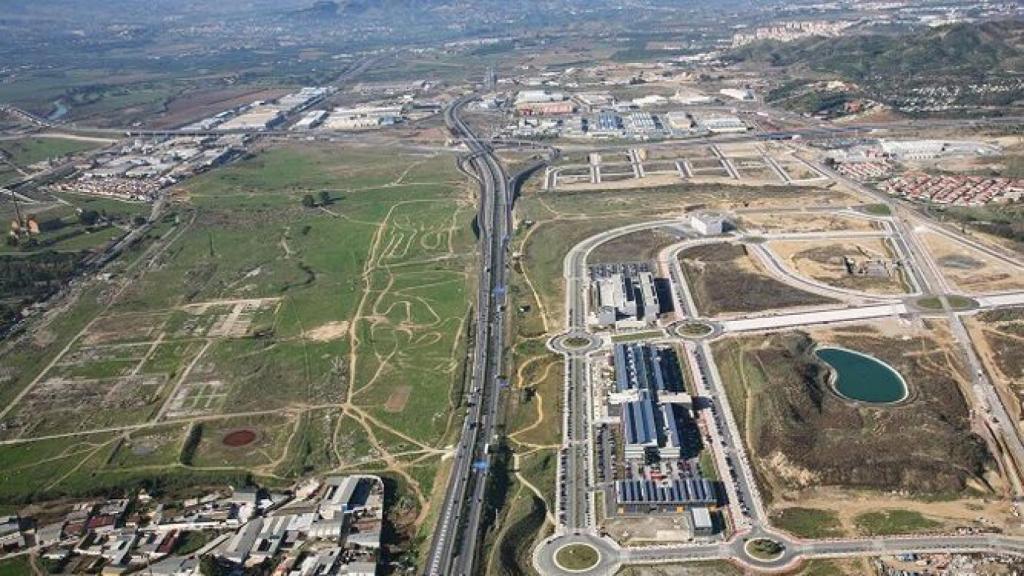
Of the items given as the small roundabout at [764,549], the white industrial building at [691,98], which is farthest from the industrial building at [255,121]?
the small roundabout at [764,549]

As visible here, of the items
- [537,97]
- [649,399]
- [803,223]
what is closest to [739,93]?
[537,97]

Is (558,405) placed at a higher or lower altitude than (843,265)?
lower

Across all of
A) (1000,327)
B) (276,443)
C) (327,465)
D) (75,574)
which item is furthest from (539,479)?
(1000,327)

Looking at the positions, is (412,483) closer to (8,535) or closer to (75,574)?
(75,574)

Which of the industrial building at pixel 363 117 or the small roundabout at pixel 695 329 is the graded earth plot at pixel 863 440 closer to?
the small roundabout at pixel 695 329

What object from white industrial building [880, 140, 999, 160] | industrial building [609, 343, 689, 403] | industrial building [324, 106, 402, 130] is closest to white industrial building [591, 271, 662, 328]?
industrial building [609, 343, 689, 403]

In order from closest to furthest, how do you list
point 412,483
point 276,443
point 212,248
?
point 412,483, point 276,443, point 212,248

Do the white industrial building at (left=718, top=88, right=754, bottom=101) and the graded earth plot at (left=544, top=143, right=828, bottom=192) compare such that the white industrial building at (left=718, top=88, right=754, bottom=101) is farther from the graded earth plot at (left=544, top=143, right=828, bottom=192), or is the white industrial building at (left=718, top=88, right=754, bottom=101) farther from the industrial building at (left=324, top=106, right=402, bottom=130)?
the industrial building at (left=324, top=106, right=402, bottom=130)

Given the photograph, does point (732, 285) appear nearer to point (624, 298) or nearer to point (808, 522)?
point (624, 298)
